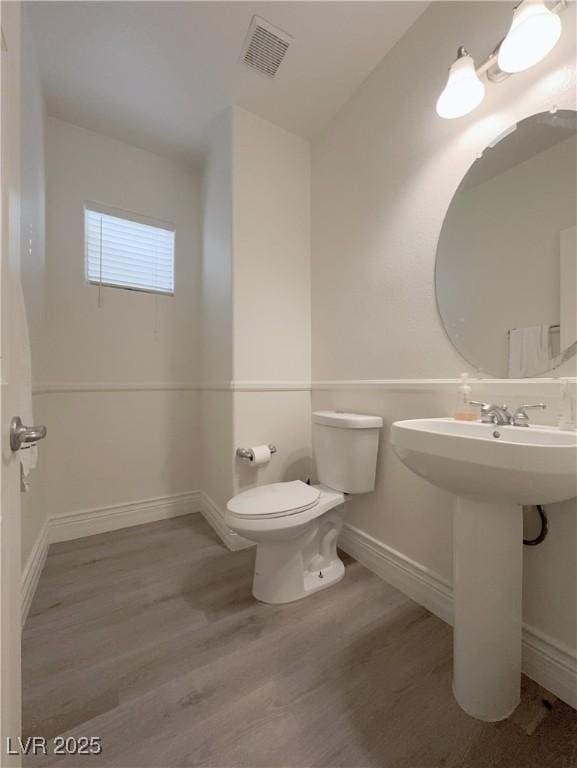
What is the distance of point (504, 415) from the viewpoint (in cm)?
95

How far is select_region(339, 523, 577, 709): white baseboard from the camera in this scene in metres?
0.90

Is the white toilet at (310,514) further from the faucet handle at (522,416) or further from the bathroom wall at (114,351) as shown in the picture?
the bathroom wall at (114,351)

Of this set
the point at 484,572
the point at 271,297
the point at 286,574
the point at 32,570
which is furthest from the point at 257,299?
the point at 32,570

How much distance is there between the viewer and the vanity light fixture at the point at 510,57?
87 centimetres

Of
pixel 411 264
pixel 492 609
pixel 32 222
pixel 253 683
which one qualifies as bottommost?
pixel 253 683

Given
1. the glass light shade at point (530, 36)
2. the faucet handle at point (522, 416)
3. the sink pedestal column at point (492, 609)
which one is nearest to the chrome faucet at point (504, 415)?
the faucet handle at point (522, 416)

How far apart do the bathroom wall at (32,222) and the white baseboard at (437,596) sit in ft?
4.85

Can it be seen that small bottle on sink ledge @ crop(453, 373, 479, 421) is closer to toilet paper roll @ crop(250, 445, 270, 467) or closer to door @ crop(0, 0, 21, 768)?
toilet paper roll @ crop(250, 445, 270, 467)

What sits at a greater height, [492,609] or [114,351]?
[114,351]

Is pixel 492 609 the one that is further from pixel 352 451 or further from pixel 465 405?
pixel 352 451

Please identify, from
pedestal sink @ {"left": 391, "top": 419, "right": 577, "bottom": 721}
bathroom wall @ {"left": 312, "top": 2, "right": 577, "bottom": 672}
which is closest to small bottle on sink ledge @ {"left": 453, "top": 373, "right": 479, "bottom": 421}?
bathroom wall @ {"left": 312, "top": 2, "right": 577, "bottom": 672}

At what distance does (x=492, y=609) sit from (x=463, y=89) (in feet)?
5.32

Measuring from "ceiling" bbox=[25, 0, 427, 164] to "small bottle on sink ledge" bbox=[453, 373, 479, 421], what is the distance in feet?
5.12

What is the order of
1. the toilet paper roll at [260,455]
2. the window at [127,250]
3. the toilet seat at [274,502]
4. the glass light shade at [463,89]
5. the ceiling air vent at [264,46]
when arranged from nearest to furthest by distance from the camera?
the glass light shade at [463,89], the toilet seat at [274,502], the ceiling air vent at [264,46], the toilet paper roll at [260,455], the window at [127,250]
